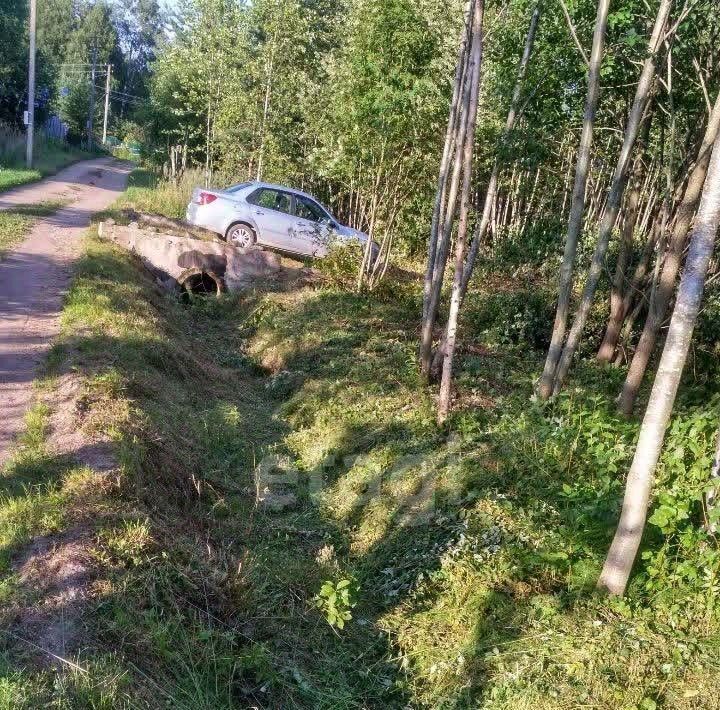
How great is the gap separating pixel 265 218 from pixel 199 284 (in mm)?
2054

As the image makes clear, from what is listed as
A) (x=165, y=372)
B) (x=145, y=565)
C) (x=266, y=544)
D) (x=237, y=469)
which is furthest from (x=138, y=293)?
(x=145, y=565)

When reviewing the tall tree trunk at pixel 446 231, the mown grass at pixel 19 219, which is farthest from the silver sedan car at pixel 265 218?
the tall tree trunk at pixel 446 231

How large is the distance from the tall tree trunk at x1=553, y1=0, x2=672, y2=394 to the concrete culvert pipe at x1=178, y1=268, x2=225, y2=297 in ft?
25.2

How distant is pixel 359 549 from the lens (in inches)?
217

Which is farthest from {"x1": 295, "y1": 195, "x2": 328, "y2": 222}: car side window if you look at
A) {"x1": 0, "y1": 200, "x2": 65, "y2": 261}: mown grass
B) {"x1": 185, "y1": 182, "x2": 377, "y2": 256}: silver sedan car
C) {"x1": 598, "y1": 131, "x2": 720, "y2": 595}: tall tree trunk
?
{"x1": 598, "y1": 131, "x2": 720, "y2": 595}: tall tree trunk

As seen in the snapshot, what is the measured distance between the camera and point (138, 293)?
9766mm

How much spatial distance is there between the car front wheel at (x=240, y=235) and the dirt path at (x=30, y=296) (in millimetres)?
2832

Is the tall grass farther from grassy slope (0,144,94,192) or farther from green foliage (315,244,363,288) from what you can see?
green foliage (315,244,363,288)

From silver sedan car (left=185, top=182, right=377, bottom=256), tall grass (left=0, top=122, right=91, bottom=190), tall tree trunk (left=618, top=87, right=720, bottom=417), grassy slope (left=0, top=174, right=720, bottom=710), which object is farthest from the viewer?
tall grass (left=0, top=122, right=91, bottom=190)

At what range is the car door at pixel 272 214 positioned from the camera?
13.5 meters

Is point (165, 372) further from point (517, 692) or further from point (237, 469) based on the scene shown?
point (517, 692)

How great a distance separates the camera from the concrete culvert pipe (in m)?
12.3

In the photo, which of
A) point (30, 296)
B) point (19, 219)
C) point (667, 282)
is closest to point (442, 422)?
point (667, 282)

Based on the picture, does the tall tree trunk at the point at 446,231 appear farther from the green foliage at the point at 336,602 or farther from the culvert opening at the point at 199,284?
the culvert opening at the point at 199,284
